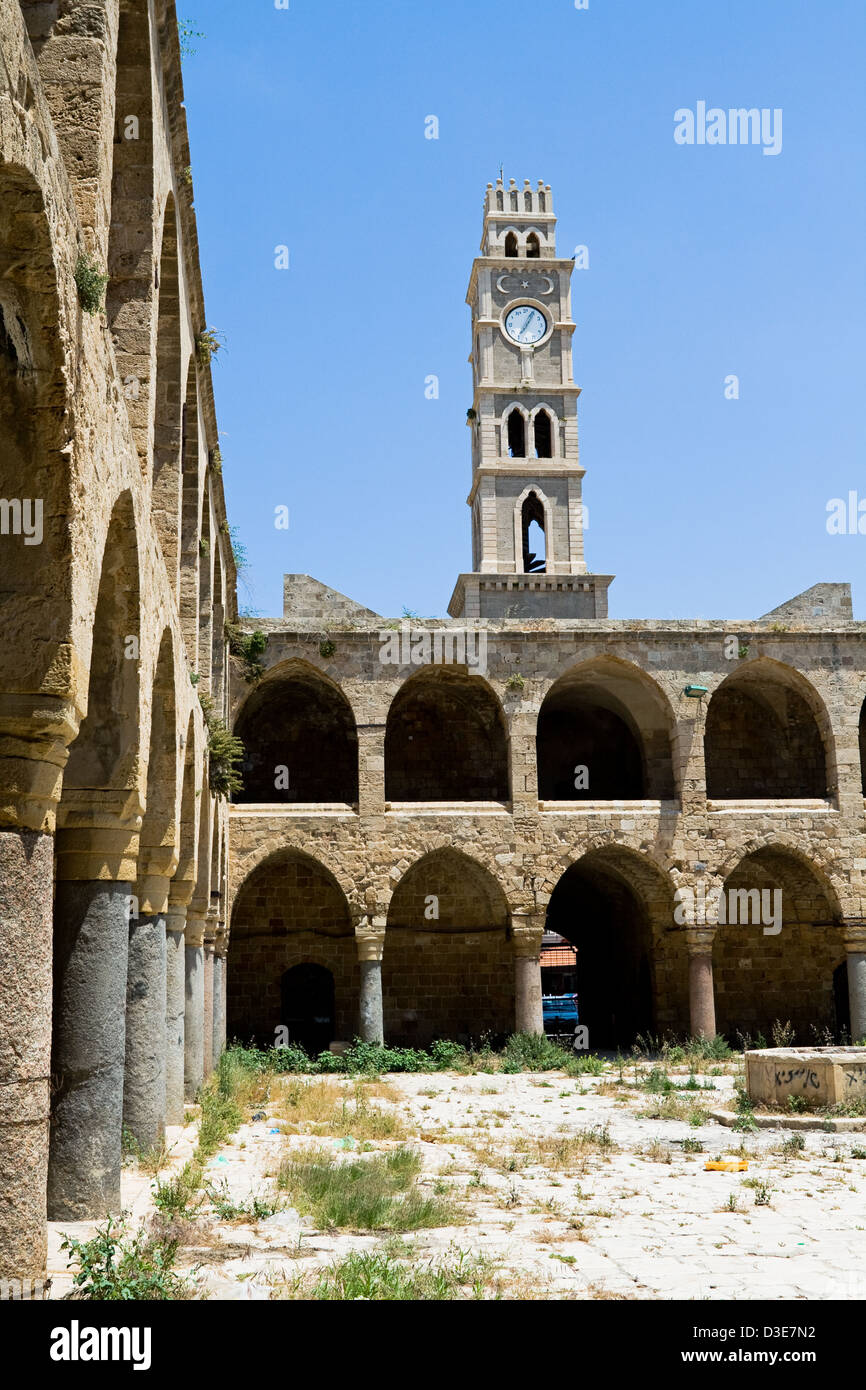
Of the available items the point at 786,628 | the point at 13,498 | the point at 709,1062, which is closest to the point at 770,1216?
the point at 13,498

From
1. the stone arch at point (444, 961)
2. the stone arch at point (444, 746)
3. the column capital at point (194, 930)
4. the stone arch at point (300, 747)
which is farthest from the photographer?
the stone arch at point (444, 746)

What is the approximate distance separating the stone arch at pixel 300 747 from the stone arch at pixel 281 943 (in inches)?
63.9

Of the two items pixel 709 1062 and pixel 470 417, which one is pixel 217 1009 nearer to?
pixel 709 1062

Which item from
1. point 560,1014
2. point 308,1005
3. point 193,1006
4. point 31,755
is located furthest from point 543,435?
point 31,755

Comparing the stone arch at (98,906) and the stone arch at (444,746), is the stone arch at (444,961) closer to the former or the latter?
the stone arch at (444,746)

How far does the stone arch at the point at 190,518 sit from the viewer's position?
1248 cm

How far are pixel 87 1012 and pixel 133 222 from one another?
5.14 metres

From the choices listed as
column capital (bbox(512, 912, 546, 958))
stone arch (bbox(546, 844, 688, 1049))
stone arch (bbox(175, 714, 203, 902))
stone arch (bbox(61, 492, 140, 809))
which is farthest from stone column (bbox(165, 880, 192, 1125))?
stone arch (bbox(546, 844, 688, 1049))

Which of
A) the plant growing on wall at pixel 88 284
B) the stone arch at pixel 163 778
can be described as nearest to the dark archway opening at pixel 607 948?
the stone arch at pixel 163 778

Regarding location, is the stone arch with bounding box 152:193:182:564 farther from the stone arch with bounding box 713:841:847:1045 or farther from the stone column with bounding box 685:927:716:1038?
the stone arch with bounding box 713:841:847:1045

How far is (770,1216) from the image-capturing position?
8.31 metres

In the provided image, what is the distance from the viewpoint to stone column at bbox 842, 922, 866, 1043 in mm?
20891

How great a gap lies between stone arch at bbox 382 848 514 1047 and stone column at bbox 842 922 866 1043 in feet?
Result: 19.3

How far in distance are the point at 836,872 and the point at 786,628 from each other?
13.8 feet
